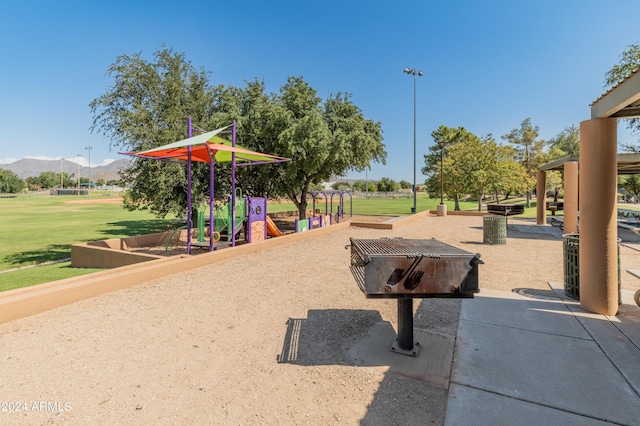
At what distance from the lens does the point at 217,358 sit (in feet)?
11.1

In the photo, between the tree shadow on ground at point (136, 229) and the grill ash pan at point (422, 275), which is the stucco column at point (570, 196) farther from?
the tree shadow on ground at point (136, 229)

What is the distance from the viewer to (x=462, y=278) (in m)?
2.86

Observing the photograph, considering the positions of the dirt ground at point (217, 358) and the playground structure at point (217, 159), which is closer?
the dirt ground at point (217, 358)

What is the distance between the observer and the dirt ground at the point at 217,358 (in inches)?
101

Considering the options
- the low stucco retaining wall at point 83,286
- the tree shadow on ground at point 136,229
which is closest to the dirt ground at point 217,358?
the low stucco retaining wall at point 83,286

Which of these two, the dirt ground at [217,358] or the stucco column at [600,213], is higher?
the stucco column at [600,213]

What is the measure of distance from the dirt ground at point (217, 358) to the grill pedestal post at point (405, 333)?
0.43m

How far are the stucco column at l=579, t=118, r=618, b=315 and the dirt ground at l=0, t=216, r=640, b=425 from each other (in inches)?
42.8

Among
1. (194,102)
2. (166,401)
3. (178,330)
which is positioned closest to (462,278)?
(166,401)

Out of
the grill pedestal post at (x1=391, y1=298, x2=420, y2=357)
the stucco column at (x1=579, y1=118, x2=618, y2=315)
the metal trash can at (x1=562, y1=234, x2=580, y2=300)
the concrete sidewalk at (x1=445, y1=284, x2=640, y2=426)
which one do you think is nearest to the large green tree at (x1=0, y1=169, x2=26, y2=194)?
the grill pedestal post at (x1=391, y1=298, x2=420, y2=357)

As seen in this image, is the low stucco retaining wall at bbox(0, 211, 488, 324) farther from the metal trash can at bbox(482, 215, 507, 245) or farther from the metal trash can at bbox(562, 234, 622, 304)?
the metal trash can at bbox(562, 234, 622, 304)

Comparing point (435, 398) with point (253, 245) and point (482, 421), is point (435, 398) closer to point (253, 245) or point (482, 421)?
point (482, 421)

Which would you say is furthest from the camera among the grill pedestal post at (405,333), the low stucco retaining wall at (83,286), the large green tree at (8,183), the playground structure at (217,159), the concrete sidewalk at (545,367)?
the large green tree at (8,183)

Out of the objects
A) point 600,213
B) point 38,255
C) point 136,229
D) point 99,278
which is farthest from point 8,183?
point 600,213
